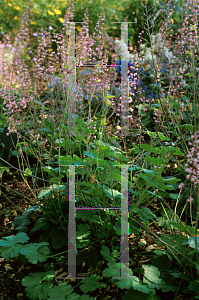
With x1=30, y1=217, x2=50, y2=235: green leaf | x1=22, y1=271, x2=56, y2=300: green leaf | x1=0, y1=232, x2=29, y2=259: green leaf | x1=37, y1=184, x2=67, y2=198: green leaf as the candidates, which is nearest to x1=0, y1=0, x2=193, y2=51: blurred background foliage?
x1=37, y1=184, x2=67, y2=198: green leaf

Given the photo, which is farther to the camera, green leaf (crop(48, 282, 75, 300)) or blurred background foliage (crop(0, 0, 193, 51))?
blurred background foliage (crop(0, 0, 193, 51))

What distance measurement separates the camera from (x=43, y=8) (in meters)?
6.84

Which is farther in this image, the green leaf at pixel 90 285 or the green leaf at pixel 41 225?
the green leaf at pixel 41 225

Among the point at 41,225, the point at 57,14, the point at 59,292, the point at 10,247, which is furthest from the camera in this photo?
the point at 57,14

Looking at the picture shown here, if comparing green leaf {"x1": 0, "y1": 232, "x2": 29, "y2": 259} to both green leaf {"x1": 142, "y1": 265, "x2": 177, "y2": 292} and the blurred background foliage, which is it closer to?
green leaf {"x1": 142, "y1": 265, "x2": 177, "y2": 292}

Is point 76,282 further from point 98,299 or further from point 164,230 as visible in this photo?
point 164,230

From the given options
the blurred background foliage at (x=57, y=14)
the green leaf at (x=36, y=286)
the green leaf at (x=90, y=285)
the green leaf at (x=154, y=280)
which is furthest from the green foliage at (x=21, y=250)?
the blurred background foliage at (x=57, y=14)

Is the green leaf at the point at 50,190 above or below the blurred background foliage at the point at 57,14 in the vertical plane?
below

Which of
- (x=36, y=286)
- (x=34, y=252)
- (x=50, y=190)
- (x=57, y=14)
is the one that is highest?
(x=57, y=14)

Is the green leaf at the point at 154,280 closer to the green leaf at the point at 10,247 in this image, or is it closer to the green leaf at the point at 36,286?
the green leaf at the point at 36,286

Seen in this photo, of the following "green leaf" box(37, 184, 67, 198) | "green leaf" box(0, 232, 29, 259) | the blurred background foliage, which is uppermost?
the blurred background foliage

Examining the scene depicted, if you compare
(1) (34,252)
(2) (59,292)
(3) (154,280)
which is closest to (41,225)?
(1) (34,252)

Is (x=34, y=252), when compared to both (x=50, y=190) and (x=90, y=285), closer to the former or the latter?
(x=90, y=285)

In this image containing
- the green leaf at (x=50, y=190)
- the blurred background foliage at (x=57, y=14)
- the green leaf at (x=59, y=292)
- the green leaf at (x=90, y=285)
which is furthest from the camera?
the blurred background foliage at (x=57, y=14)
